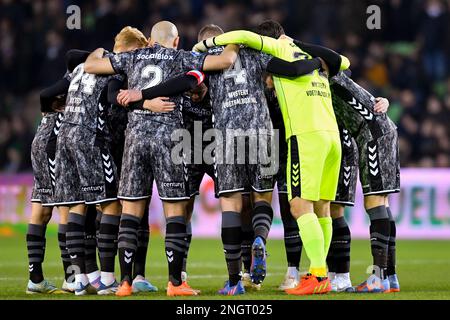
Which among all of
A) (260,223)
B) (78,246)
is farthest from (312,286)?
(78,246)

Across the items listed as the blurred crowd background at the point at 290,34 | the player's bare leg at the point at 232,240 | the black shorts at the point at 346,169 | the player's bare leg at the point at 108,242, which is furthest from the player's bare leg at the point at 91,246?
the blurred crowd background at the point at 290,34

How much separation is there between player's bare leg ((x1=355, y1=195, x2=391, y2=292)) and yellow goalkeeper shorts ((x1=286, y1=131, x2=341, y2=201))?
0.79 m

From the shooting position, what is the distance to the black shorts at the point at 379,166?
8922 millimetres

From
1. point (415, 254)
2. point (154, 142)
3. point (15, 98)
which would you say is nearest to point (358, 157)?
point (154, 142)

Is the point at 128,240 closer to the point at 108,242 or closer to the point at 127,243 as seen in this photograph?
the point at 127,243

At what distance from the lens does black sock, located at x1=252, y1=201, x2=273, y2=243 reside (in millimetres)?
8648

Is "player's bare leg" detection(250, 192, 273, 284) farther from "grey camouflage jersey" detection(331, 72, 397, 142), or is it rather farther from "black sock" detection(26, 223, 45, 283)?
"black sock" detection(26, 223, 45, 283)

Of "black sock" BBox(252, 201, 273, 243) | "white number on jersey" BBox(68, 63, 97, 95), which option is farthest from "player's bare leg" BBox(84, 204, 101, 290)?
"black sock" BBox(252, 201, 273, 243)

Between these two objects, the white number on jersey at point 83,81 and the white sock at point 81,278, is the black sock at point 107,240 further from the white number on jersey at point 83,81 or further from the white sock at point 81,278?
the white number on jersey at point 83,81

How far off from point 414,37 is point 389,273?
38.2ft
